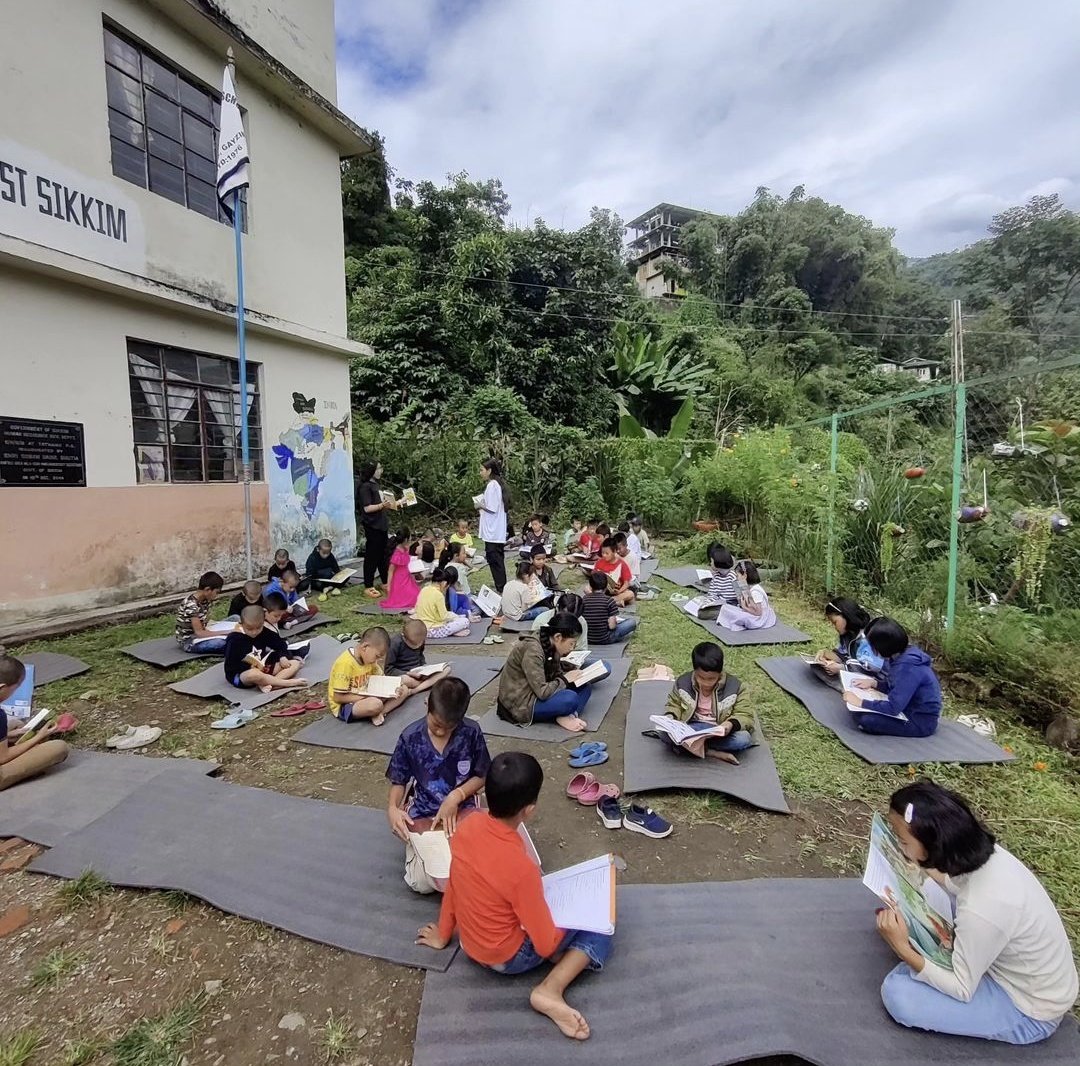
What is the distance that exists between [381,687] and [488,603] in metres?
2.94

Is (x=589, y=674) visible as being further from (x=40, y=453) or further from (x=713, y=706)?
(x=40, y=453)

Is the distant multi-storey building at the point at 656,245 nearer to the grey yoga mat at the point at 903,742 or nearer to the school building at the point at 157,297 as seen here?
the school building at the point at 157,297

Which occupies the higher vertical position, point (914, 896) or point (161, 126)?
point (161, 126)

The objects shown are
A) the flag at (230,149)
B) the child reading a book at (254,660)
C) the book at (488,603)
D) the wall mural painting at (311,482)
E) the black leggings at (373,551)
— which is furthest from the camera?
the wall mural painting at (311,482)

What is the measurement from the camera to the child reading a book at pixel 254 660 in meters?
5.06

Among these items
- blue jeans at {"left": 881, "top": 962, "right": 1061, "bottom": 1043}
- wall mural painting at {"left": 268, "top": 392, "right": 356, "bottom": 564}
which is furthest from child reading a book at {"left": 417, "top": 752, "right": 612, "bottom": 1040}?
wall mural painting at {"left": 268, "top": 392, "right": 356, "bottom": 564}

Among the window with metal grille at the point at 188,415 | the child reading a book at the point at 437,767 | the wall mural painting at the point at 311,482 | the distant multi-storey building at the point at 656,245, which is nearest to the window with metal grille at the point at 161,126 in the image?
the window with metal grille at the point at 188,415

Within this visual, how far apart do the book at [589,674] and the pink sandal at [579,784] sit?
97cm

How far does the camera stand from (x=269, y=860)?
113 inches

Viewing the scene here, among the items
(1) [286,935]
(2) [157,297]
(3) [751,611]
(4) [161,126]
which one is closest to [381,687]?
(1) [286,935]

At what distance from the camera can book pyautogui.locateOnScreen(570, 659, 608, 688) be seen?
4.62m

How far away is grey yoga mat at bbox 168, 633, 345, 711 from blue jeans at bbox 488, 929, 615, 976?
339 centimetres

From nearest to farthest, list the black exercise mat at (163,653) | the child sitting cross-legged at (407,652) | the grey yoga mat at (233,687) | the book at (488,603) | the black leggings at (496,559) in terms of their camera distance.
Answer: the grey yoga mat at (233,687) < the child sitting cross-legged at (407,652) < the black exercise mat at (163,653) < the book at (488,603) < the black leggings at (496,559)

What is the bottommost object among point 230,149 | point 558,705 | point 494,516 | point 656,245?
point 558,705
